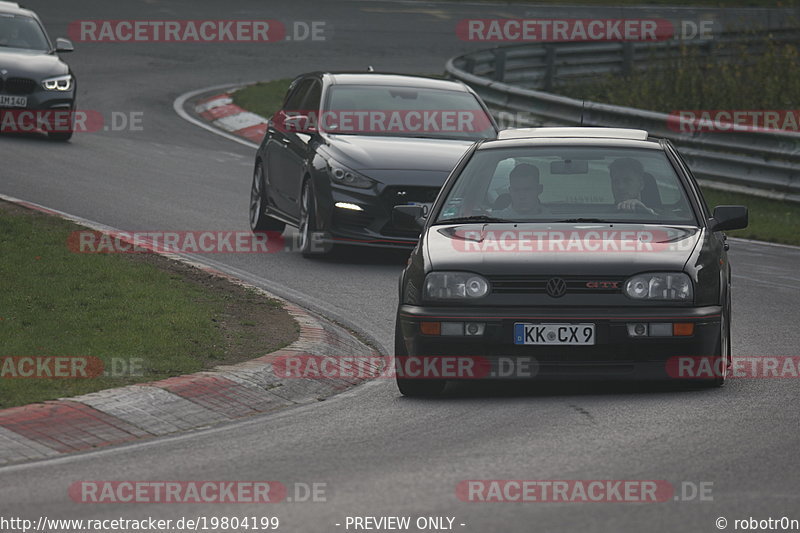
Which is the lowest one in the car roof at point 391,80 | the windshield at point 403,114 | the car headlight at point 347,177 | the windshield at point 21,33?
the car headlight at point 347,177

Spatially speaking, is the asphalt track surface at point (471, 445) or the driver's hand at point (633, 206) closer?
the asphalt track surface at point (471, 445)

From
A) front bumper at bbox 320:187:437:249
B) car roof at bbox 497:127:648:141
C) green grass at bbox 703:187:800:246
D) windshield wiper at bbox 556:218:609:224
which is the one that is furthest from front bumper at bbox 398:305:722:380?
green grass at bbox 703:187:800:246

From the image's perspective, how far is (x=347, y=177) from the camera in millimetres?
14227

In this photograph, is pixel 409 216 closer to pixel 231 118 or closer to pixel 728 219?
pixel 728 219

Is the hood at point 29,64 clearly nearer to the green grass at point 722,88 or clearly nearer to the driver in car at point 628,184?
the green grass at point 722,88

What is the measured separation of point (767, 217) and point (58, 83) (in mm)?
9806

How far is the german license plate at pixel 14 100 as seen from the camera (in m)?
21.5

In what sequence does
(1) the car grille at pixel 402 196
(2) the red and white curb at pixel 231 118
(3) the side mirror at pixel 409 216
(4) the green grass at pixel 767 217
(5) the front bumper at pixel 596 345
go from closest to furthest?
1. (5) the front bumper at pixel 596 345
2. (3) the side mirror at pixel 409 216
3. (1) the car grille at pixel 402 196
4. (4) the green grass at pixel 767 217
5. (2) the red and white curb at pixel 231 118

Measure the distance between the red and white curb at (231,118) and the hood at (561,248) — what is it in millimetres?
14890

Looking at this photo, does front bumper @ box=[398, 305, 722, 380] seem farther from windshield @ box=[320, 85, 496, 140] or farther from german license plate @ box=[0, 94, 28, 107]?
german license plate @ box=[0, 94, 28, 107]

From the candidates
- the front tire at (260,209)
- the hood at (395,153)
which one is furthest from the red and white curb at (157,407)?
the front tire at (260,209)

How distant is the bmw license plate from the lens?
27.9 ft

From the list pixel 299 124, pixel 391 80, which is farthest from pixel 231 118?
pixel 299 124

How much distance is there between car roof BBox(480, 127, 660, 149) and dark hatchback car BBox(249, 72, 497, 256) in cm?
350
